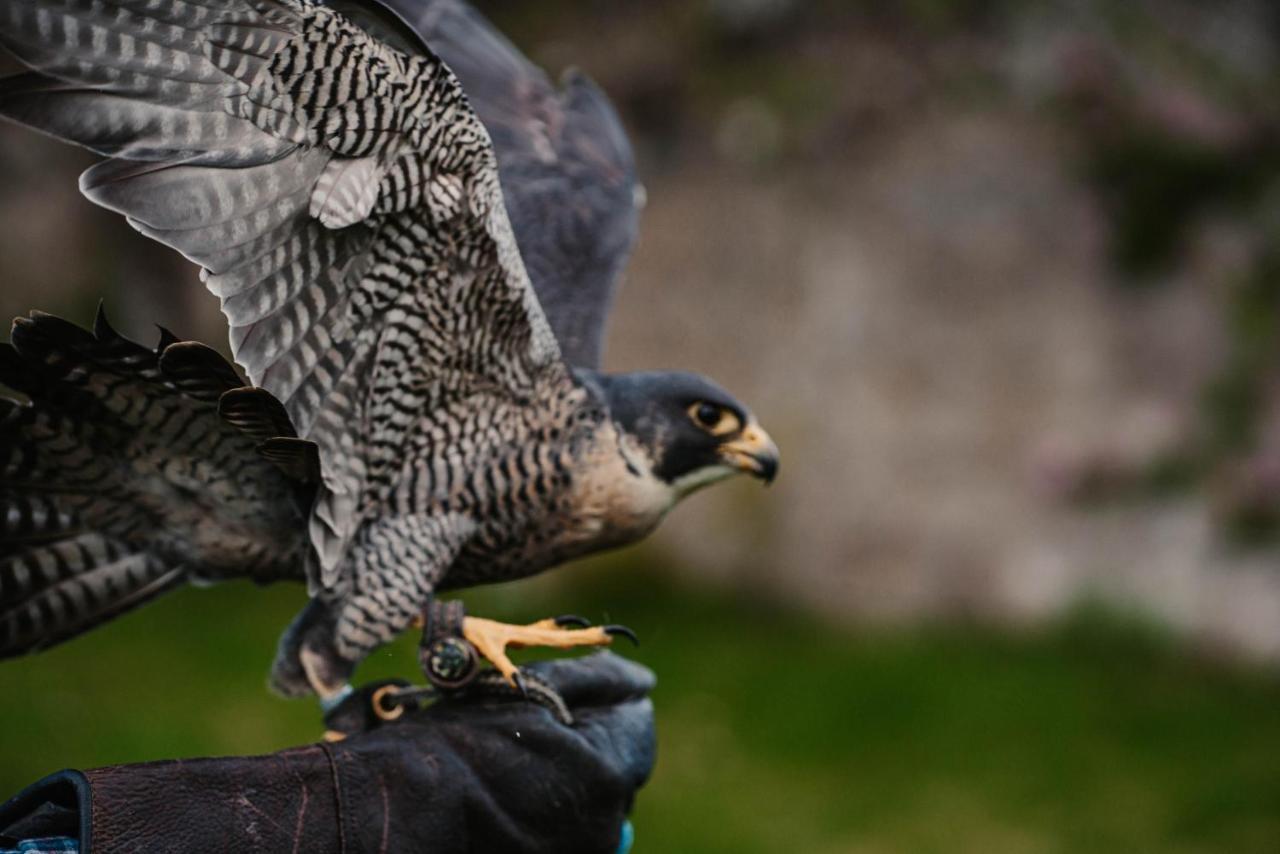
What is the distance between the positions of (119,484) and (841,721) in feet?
11.4

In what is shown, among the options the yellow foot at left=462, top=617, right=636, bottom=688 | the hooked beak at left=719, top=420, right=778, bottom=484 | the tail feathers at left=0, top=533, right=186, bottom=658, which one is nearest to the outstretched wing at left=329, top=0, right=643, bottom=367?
the hooked beak at left=719, top=420, right=778, bottom=484

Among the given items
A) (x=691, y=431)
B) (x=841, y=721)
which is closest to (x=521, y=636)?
(x=691, y=431)

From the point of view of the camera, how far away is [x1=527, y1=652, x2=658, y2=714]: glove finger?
6.38 feet

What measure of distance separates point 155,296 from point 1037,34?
3.82m

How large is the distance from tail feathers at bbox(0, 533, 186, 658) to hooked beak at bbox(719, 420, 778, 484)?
0.83 metres

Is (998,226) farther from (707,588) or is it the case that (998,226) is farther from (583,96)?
(583,96)

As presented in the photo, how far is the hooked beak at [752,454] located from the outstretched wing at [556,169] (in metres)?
0.34

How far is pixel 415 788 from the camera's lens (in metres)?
1.74

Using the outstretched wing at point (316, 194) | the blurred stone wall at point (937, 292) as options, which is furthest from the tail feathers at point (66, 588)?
the blurred stone wall at point (937, 292)

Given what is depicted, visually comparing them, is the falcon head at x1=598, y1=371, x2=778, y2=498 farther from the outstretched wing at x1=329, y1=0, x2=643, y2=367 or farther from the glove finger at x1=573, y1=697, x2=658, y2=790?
A: the glove finger at x1=573, y1=697, x2=658, y2=790

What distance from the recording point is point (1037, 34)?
5.70 meters

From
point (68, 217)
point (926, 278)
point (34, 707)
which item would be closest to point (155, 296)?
point (68, 217)

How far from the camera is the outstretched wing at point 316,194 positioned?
5.52ft

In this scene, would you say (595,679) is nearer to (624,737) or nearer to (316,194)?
(624,737)
